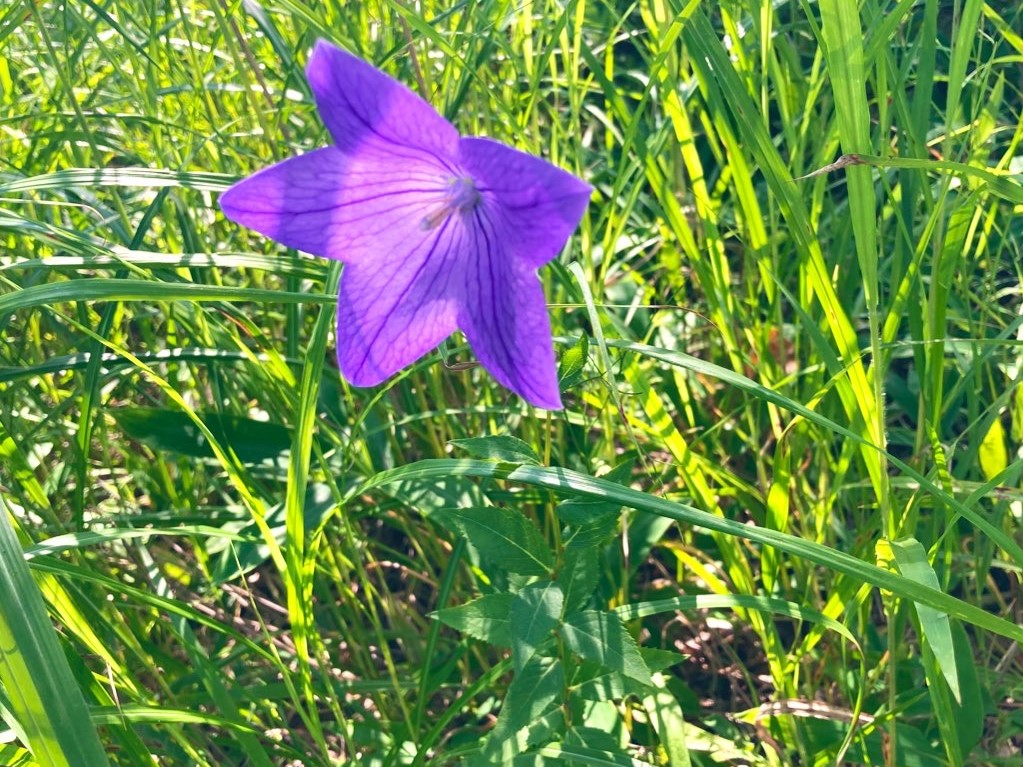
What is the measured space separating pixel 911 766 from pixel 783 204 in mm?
600

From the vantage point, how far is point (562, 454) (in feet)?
4.39

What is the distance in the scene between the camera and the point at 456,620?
870mm

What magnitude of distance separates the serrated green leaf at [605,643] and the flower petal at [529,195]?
1.03 ft

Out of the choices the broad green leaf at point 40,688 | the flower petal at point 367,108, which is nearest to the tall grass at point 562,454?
the broad green leaf at point 40,688

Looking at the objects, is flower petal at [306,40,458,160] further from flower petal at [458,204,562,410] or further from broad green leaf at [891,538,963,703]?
broad green leaf at [891,538,963,703]

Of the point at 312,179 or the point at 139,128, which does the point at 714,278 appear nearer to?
the point at 312,179

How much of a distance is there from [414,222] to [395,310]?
13cm

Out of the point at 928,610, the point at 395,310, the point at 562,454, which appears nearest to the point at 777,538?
the point at 928,610

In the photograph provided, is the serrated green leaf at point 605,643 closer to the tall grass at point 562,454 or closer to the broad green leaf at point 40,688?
the tall grass at point 562,454

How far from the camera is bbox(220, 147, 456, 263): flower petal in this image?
86 centimetres

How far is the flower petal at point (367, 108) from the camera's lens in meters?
0.76

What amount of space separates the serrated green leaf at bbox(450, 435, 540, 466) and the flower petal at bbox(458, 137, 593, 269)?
0.49ft

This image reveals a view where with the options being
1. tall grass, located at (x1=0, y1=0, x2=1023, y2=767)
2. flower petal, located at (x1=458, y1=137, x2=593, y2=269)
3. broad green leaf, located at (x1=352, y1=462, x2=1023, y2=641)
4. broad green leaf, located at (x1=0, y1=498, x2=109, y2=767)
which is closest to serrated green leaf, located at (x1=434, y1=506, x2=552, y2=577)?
tall grass, located at (x1=0, y1=0, x2=1023, y2=767)

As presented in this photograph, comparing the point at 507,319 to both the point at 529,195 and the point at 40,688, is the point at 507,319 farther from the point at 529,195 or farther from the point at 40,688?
the point at 40,688
